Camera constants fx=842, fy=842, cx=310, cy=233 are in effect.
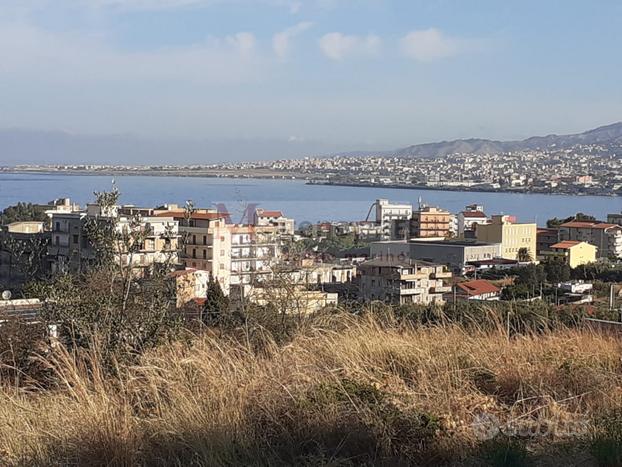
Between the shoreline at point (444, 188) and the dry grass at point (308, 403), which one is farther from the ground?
the dry grass at point (308, 403)

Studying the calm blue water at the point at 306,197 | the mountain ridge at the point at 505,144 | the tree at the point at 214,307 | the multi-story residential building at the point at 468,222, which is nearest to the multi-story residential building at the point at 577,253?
the multi-story residential building at the point at 468,222

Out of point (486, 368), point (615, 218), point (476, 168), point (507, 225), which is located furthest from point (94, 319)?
point (476, 168)

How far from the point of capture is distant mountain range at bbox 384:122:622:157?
5586 inches

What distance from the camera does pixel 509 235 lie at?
32344mm

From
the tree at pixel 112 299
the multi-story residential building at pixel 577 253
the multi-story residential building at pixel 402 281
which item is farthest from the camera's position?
the multi-story residential building at pixel 577 253

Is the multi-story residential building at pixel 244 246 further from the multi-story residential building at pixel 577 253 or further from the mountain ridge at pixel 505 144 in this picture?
the mountain ridge at pixel 505 144

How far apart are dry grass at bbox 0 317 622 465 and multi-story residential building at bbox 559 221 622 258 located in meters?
31.0

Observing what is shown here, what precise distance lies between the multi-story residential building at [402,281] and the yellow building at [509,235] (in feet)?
42.2

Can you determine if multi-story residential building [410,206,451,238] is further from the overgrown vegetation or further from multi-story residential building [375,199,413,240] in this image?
the overgrown vegetation

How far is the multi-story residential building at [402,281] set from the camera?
655 inches

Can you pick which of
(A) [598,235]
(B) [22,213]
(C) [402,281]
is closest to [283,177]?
(A) [598,235]

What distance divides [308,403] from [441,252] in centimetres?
2676

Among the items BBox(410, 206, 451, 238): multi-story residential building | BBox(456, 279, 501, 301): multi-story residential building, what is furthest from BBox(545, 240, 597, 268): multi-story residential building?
BBox(456, 279, 501, 301): multi-story residential building

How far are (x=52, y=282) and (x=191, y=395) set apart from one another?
6.64 ft
